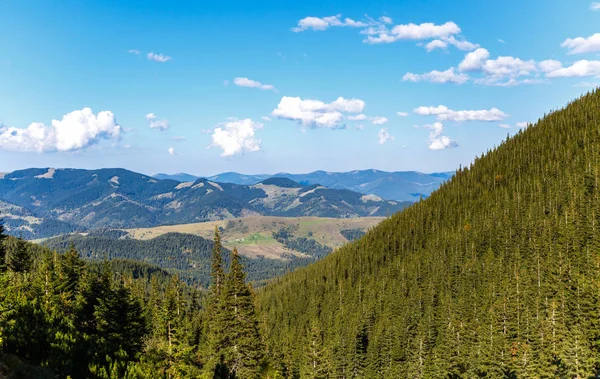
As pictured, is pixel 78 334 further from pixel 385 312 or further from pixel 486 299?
pixel 385 312

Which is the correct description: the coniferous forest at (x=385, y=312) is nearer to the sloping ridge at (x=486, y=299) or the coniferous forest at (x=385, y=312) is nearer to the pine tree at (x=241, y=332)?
the pine tree at (x=241, y=332)

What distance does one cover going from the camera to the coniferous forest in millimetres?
39625

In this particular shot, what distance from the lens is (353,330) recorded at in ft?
429

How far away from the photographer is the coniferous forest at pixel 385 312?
39.6 metres

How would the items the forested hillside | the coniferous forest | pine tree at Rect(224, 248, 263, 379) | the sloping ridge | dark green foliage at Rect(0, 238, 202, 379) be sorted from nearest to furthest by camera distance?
dark green foliage at Rect(0, 238, 202, 379), the forested hillside, the coniferous forest, pine tree at Rect(224, 248, 263, 379), the sloping ridge

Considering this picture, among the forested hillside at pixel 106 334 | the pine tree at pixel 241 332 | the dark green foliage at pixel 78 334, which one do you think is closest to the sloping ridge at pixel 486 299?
the pine tree at pixel 241 332

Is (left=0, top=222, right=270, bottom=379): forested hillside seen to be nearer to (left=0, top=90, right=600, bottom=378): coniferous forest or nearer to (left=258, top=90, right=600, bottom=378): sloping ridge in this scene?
(left=0, top=90, right=600, bottom=378): coniferous forest

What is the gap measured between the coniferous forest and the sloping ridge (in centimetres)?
57

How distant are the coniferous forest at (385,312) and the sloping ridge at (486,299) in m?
0.57

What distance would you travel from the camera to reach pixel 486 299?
123312mm

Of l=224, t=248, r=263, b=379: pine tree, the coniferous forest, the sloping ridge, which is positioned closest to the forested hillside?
l=224, t=248, r=263, b=379: pine tree

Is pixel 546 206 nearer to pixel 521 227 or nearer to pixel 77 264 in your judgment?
pixel 521 227

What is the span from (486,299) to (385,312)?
36.7 m

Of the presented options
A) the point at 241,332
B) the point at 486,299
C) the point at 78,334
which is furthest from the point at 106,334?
the point at 486,299
